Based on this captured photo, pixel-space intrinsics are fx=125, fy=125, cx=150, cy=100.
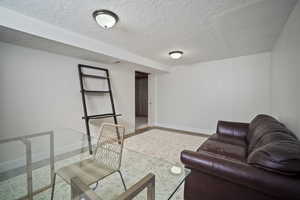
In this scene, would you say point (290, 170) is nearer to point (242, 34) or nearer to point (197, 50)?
point (242, 34)

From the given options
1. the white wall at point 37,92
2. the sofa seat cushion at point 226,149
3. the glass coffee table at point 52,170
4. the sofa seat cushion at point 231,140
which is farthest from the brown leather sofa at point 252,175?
the white wall at point 37,92

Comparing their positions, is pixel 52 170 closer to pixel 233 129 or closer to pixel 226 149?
pixel 226 149

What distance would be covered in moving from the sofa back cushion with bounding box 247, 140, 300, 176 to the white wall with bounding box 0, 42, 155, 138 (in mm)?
3050

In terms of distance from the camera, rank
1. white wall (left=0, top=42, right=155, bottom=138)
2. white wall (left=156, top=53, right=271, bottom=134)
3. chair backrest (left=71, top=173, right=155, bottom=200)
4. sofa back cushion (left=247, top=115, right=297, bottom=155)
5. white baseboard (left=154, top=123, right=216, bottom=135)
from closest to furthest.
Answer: chair backrest (left=71, top=173, right=155, bottom=200)
sofa back cushion (left=247, top=115, right=297, bottom=155)
white wall (left=0, top=42, right=155, bottom=138)
white wall (left=156, top=53, right=271, bottom=134)
white baseboard (left=154, top=123, right=216, bottom=135)

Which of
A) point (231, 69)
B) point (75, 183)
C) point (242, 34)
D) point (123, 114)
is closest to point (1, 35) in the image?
point (75, 183)

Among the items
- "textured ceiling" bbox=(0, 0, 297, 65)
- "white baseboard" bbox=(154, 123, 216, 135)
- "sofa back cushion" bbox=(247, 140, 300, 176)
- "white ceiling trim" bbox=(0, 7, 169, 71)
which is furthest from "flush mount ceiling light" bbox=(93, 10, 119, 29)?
"white baseboard" bbox=(154, 123, 216, 135)

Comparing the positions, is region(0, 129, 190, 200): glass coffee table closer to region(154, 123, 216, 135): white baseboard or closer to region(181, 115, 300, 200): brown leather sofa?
region(181, 115, 300, 200): brown leather sofa

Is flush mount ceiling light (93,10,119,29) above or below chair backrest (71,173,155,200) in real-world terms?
above

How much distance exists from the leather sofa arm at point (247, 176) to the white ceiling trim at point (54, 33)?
7.81 ft

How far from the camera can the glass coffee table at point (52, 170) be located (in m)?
1.33

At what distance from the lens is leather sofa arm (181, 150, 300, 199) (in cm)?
79

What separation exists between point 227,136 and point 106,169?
2141 millimetres

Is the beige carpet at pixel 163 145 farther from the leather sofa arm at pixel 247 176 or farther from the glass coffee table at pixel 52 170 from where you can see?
the leather sofa arm at pixel 247 176

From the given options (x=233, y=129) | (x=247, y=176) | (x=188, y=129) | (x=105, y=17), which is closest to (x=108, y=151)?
(x=247, y=176)
